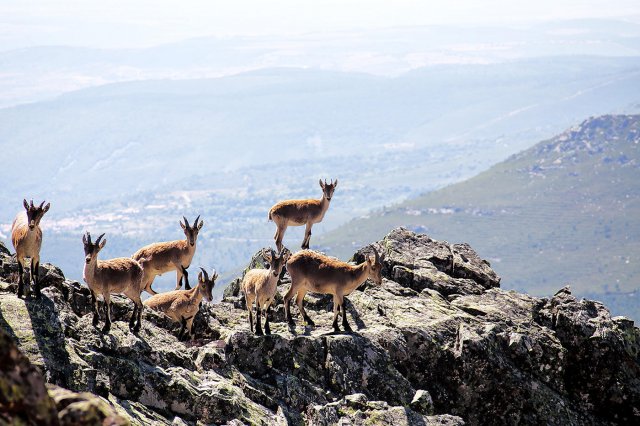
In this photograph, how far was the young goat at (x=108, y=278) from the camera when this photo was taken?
86.6 ft

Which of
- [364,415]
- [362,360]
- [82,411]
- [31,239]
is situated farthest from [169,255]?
[82,411]

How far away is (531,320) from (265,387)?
39.3 feet

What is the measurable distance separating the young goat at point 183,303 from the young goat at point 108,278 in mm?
2337

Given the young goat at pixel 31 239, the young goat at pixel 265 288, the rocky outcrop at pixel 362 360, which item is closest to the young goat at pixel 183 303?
the rocky outcrop at pixel 362 360

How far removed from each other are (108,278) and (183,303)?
3.93 m

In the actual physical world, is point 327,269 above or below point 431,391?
above

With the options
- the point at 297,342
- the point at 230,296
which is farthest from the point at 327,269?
the point at 230,296

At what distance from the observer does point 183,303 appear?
30422 millimetres

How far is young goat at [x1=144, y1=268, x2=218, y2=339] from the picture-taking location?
30344 millimetres

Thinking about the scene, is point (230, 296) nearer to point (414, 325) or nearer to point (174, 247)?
point (174, 247)

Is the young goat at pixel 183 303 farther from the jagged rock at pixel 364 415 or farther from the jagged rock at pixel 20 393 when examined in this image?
the jagged rock at pixel 20 393

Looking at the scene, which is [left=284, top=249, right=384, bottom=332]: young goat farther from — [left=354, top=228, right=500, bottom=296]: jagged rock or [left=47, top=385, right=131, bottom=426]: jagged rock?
[left=47, top=385, right=131, bottom=426]: jagged rock

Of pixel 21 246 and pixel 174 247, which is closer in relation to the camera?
pixel 21 246

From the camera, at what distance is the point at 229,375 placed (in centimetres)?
2658
